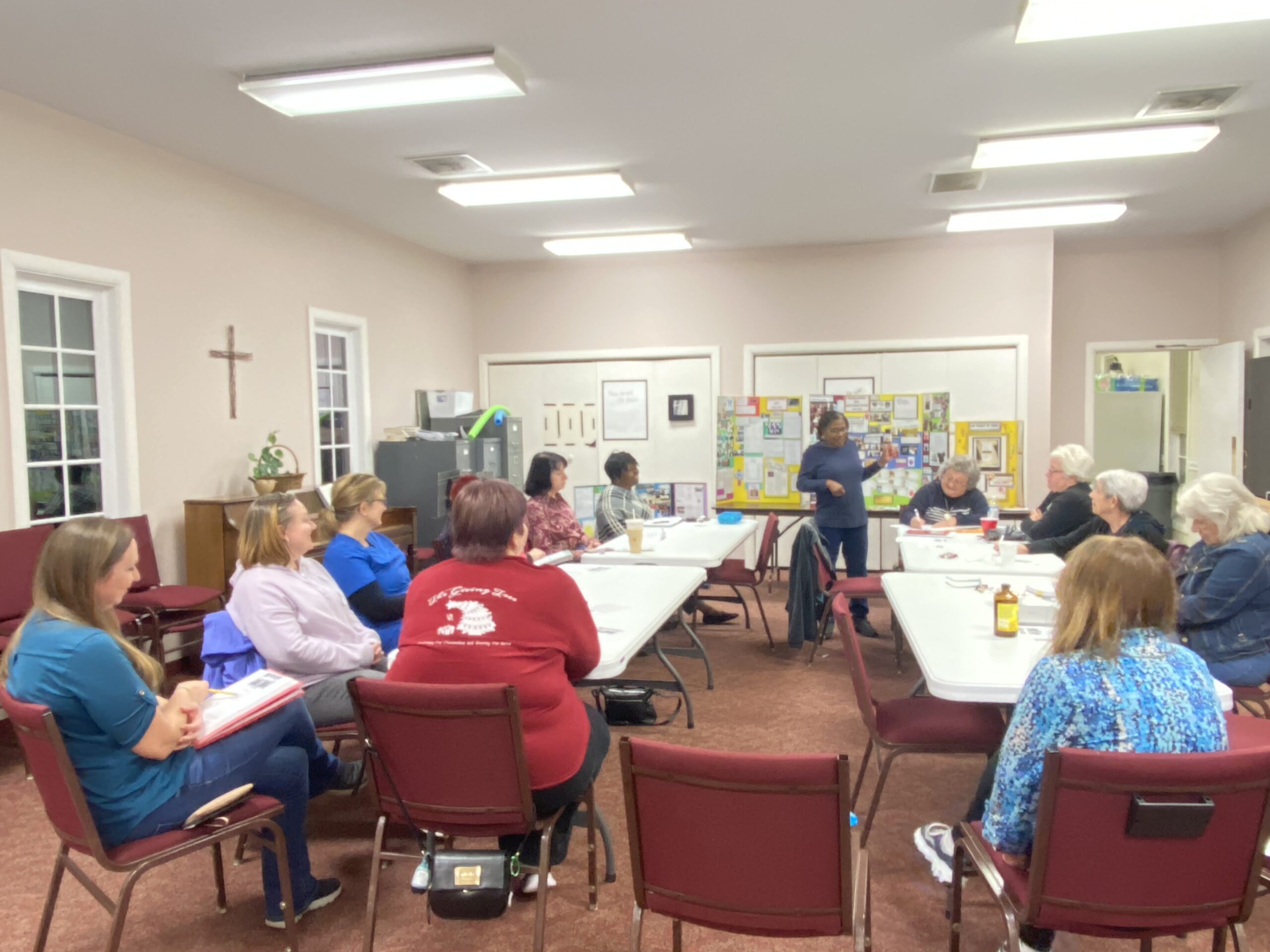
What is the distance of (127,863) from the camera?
6.51ft

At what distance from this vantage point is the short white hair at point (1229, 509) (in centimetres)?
308

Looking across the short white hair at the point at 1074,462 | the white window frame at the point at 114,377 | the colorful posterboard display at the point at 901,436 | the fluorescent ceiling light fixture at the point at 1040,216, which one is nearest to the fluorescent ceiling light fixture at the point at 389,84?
the white window frame at the point at 114,377

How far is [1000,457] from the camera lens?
24.5 feet

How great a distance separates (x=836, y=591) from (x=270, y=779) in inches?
128

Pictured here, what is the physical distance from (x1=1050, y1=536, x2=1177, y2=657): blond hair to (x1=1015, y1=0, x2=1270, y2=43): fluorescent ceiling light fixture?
2.28 meters

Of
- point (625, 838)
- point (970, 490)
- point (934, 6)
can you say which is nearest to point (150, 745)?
point (625, 838)

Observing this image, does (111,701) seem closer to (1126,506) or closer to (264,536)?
(264,536)

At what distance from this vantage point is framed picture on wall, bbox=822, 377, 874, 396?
7.78m

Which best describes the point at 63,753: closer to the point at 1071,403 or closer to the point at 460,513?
the point at 460,513

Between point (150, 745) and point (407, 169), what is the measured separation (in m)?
4.05

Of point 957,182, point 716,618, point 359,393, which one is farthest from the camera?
point 359,393

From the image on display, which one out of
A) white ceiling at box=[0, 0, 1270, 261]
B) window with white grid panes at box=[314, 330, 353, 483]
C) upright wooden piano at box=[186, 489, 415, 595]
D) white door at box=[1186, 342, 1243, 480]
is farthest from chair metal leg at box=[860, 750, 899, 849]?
white door at box=[1186, 342, 1243, 480]

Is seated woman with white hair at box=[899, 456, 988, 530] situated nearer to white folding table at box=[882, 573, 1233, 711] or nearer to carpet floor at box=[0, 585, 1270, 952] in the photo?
white folding table at box=[882, 573, 1233, 711]

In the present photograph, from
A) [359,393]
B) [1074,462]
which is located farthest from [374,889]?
[359,393]
